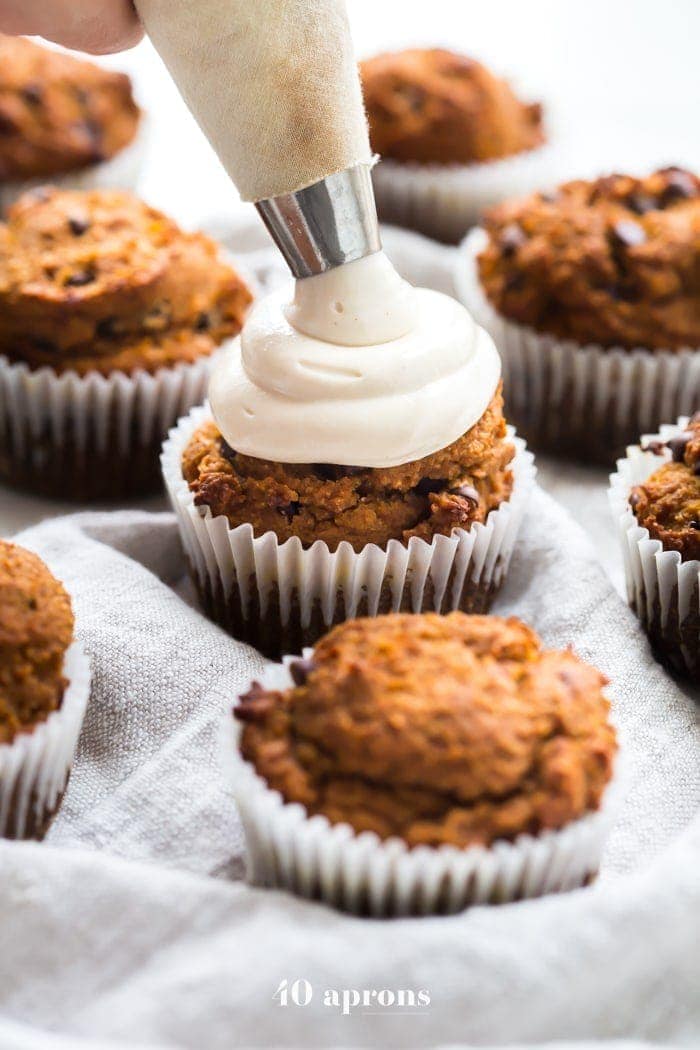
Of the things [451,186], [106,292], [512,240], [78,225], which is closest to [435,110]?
[451,186]

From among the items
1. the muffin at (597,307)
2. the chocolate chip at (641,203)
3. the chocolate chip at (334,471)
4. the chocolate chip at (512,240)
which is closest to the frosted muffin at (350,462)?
the chocolate chip at (334,471)

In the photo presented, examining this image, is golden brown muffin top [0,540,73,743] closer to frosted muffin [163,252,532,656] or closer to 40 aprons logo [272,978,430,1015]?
frosted muffin [163,252,532,656]

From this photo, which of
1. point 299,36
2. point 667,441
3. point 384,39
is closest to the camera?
point 299,36

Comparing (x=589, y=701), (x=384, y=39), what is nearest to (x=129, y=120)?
(x=384, y=39)

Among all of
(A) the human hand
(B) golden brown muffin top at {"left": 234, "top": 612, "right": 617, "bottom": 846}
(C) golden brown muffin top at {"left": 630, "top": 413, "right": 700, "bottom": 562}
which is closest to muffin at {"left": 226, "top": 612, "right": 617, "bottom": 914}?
(B) golden brown muffin top at {"left": 234, "top": 612, "right": 617, "bottom": 846}

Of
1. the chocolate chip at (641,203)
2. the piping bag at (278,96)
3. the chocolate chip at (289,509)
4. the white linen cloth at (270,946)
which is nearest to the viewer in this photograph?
the white linen cloth at (270,946)

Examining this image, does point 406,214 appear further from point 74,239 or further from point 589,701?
point 589,701

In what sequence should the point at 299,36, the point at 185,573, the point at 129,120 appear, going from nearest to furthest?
the point at 299,36 < the point at 185,573 < the point at 129,120

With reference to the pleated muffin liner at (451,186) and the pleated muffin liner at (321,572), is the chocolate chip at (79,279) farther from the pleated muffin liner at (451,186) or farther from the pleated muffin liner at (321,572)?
the pleated muffin liner at (451,186)
